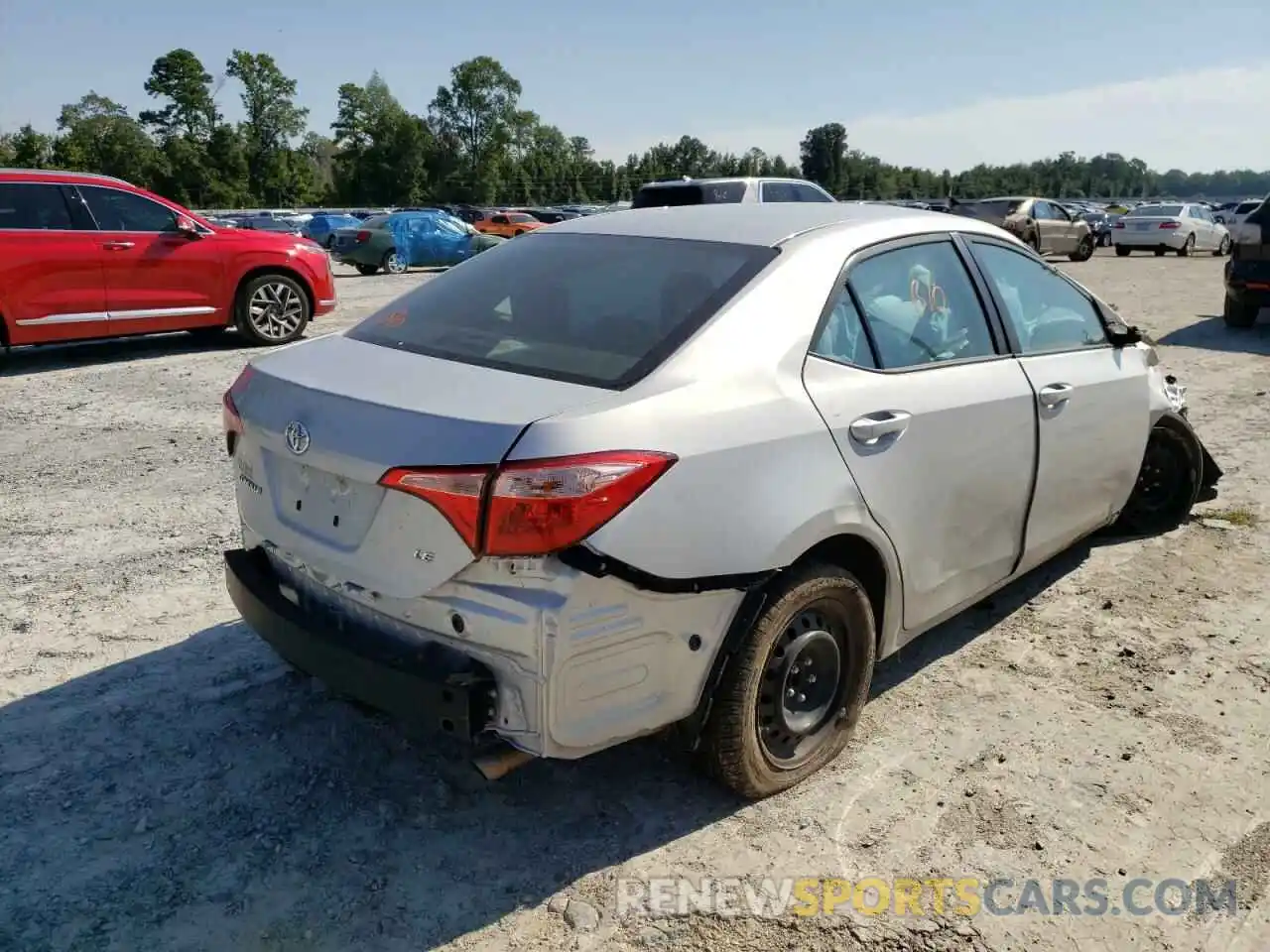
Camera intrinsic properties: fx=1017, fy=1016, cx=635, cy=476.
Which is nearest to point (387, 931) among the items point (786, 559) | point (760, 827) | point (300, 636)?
point (300, 636)

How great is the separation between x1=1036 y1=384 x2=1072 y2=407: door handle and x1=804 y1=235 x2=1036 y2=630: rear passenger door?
0.09 m

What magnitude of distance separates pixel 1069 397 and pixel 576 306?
6.67 feet

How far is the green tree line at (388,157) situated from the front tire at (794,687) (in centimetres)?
7753

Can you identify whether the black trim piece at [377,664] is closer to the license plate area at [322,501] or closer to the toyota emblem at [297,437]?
the license plate area at [322,501]

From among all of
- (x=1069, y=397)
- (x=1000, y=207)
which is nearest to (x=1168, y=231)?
(x=1000, y=207)

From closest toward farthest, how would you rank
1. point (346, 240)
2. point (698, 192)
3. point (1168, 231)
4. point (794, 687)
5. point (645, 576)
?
point (645, 576)
point (794, 687)
point (698, 192)
point (346, 240)
point (1168, 231)

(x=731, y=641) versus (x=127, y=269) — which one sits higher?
(x=127, y=269)

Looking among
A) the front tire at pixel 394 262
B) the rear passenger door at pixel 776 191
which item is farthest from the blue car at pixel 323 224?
the rear passenger door at pixel 776 191

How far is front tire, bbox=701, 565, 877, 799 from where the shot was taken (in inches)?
109

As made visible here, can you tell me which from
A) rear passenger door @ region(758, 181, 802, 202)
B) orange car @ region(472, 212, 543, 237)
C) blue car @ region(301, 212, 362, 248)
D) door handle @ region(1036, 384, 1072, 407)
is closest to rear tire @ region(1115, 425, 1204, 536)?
door handle @ region(1036, 384, 1072, 407)

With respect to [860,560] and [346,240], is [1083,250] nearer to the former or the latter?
[346,240]

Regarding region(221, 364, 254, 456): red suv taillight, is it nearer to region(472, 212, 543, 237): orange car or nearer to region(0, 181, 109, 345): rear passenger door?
→ region(0, 181, 109, 345): rear passenger door

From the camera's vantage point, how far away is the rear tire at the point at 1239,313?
1217cm

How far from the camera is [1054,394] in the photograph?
12.6 feet
